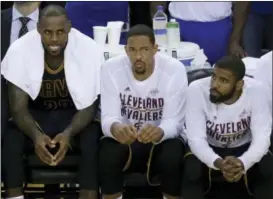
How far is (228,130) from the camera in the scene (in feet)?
12.3

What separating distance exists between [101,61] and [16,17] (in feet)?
2.71

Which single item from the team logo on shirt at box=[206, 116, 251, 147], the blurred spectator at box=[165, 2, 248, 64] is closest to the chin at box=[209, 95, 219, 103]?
the team logo on shirt at box=[206, 116, 251, 147]

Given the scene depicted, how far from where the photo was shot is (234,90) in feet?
12.2

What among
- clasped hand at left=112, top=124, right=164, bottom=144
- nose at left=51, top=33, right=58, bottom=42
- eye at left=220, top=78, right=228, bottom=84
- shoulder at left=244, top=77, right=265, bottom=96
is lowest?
clasped hand at left=112, top=124, right=164, bottom=144

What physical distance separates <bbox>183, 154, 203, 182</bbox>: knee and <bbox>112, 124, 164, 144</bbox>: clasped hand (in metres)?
0.19

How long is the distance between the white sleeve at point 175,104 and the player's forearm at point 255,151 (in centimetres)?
39

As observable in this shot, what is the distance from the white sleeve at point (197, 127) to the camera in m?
3.61

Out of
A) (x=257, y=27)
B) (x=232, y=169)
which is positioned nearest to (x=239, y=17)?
(x=257, y=27)

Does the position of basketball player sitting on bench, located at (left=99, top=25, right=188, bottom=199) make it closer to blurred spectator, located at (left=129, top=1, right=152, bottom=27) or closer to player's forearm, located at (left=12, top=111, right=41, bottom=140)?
player's forearm, located at (left=12, top=111, right=41, bottom=140)

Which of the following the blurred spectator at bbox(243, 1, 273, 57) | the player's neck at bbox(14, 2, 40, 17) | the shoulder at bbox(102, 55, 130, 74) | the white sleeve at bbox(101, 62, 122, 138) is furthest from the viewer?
the blurred spectator at bbox(243, 1, 273, 57)

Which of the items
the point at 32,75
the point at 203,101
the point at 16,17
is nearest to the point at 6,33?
the point at 16,17

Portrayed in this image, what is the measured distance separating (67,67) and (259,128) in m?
1.05

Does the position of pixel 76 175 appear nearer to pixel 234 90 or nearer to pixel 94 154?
pixel 94 154

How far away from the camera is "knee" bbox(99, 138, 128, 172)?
144 inches
